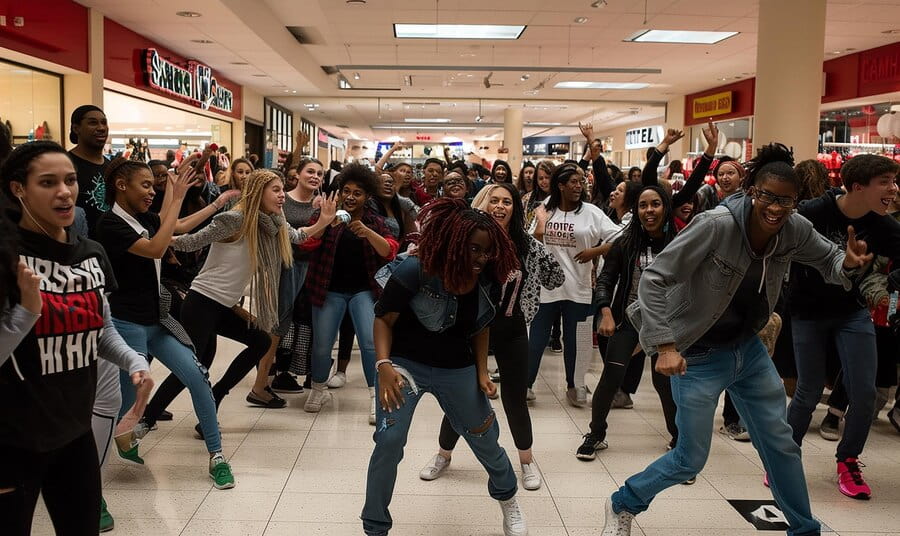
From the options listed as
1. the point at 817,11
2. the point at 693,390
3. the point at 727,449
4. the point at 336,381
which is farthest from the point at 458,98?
the point at 693,390

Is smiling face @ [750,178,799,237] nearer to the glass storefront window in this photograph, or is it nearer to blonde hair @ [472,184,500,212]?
blonde hair @ [472,184,500,212]

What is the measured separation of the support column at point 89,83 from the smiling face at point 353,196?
5.61m

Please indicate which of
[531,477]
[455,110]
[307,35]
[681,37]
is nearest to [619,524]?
[531,477]

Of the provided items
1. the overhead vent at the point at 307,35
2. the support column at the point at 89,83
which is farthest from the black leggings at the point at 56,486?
the overhead vent at the point at 307,35

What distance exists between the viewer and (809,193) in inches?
178

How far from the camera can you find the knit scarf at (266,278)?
4.29 meters

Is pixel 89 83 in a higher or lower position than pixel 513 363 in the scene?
higher

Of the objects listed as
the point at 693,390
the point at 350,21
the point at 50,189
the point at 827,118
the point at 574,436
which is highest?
the point at 350,21

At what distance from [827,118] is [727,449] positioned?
449 inches

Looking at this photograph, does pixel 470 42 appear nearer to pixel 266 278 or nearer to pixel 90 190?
pixel 266 278

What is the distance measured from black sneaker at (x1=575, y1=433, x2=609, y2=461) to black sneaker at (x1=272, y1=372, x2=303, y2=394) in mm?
2196

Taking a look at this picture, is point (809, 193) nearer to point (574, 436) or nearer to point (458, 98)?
point (574, 436)

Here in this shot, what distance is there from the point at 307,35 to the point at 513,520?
11287 mm

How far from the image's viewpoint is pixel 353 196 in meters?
4.58
